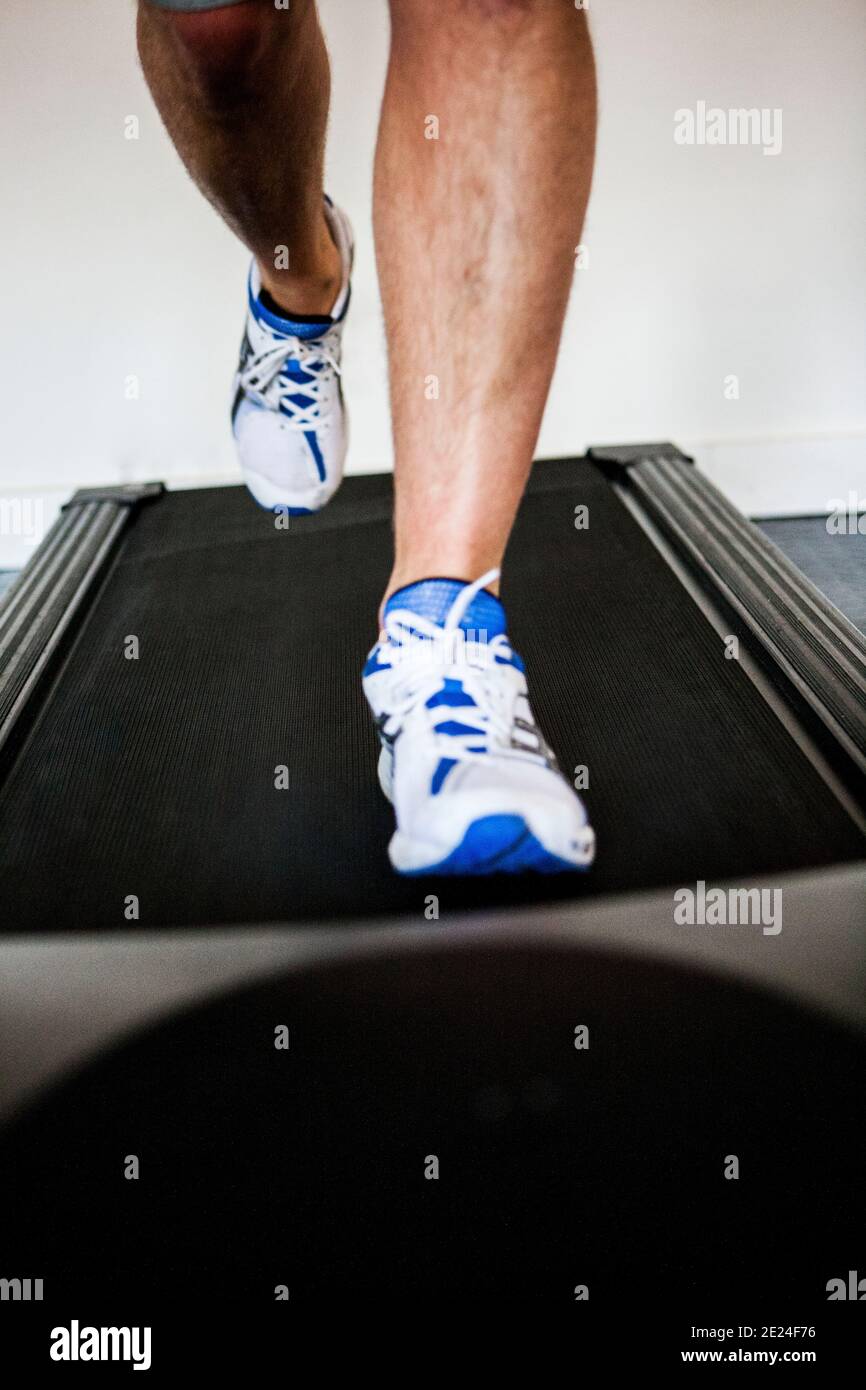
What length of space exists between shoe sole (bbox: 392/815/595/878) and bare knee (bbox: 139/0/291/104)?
0.71 meters

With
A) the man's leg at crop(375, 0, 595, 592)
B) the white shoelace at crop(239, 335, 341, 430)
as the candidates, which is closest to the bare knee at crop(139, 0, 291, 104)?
the man's leg at crop(375, 0, 595, 592)

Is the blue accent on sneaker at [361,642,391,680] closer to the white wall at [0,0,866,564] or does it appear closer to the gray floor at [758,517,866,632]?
the gray floor at [758,517,866,632]

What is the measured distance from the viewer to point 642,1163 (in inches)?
26.5

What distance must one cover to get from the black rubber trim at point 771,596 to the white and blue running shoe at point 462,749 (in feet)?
1.13

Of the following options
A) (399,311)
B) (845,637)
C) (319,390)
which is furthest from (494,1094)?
(319,390)

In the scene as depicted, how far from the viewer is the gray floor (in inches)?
71.2

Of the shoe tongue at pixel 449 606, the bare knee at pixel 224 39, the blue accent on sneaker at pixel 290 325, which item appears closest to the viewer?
the shoe tongue at pixel 449 606

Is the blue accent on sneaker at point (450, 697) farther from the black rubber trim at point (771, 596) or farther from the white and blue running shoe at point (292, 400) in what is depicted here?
the white and blue running shoe at point (292, 400)

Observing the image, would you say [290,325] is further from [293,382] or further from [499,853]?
[499,853]

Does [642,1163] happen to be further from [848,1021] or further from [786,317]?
[786,317]

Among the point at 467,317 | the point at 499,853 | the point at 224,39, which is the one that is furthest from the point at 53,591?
the point at 499,853

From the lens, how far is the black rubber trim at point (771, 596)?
39.4 inches

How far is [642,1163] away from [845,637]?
702 millimetres

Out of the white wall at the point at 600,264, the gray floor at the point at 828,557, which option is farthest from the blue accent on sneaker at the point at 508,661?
the white wall at the point at 600,264
